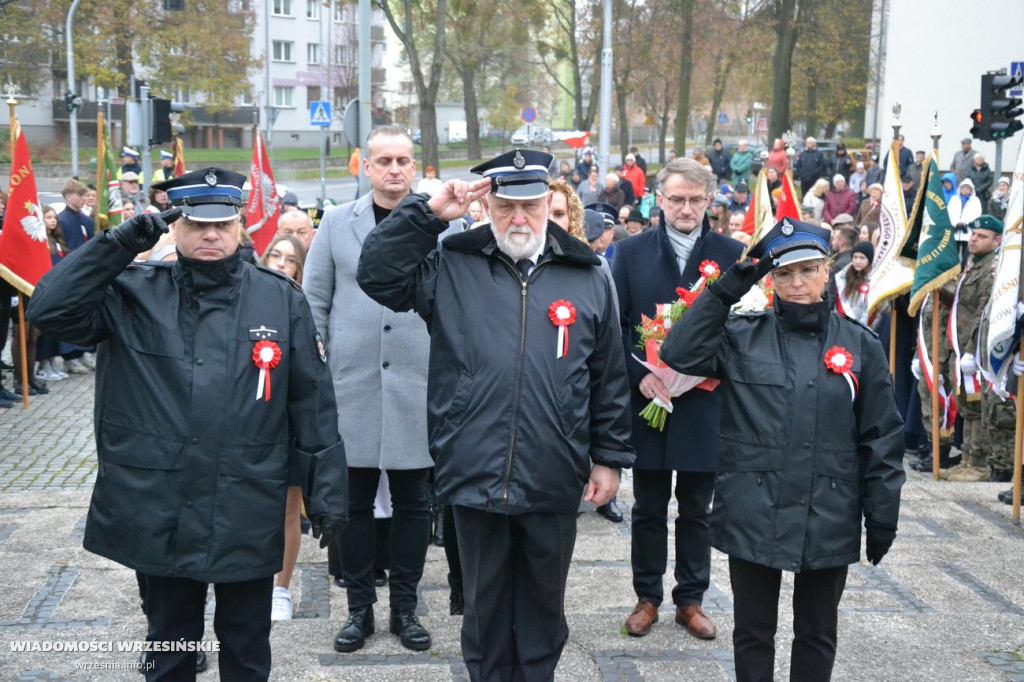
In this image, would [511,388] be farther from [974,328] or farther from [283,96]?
[283,96]

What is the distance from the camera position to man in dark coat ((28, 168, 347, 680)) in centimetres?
407

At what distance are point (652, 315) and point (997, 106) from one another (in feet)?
38.6

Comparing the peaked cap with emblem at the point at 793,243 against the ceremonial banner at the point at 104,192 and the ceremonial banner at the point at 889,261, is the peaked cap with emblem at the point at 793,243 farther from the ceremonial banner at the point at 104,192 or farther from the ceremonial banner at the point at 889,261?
the ceremonial banner at the point at 104,192

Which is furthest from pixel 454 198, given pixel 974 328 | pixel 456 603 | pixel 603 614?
pixel 974 328

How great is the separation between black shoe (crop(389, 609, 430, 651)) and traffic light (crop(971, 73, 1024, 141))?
500 inches

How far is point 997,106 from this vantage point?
1562 cm

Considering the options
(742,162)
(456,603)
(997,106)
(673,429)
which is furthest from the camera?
(742,162)

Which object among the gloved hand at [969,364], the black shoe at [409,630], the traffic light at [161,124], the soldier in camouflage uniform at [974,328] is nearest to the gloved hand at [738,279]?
the black shoe at [409,630]

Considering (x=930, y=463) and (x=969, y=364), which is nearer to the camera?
(x=969, y=364)

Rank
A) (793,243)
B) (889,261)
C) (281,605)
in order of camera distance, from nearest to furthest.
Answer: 1. (793,243)
2. (281,605)
3. (889,261)

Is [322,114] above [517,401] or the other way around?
above

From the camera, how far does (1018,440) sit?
8086 millimetres

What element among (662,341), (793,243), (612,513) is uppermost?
(793,243)

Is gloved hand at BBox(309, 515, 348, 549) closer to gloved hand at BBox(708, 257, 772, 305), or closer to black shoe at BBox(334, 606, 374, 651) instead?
black shoe at BBox(334, 606, 374, 651)
